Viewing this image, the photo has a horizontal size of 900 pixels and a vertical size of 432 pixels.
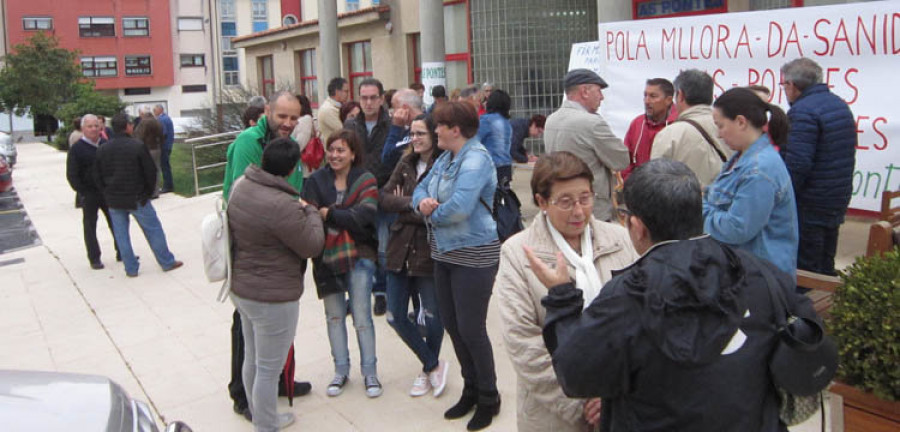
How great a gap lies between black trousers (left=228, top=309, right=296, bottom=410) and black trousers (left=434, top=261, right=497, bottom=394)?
1166 mm

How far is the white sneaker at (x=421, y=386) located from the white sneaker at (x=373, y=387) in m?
0.21

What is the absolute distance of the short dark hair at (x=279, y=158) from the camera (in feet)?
13.0

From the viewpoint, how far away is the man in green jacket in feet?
15.7

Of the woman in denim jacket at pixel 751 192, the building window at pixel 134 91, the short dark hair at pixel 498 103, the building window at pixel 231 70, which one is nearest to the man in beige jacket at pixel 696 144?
the woman in denim jacket at pixel 751 192

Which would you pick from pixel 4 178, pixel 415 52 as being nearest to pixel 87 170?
pixel 415 52

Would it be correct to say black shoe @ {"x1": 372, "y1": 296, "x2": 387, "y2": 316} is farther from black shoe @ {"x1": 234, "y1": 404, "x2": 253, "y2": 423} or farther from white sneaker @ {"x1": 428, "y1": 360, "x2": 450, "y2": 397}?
black shoe @ {"x1": 234, "y1": 404, "x2": 253, "y2": 423}

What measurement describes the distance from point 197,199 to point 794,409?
13.2 metres

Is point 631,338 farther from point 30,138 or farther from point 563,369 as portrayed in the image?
point 30,138

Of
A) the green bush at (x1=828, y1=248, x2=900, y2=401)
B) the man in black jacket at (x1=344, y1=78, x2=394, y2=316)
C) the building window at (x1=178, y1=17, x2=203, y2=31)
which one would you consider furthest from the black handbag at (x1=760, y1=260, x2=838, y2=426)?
the building window at (x1=178, y1=17, x2=203, y2=31)

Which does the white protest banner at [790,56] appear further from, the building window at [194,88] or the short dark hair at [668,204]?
the building window at [194,88]

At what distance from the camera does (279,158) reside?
3963 mm

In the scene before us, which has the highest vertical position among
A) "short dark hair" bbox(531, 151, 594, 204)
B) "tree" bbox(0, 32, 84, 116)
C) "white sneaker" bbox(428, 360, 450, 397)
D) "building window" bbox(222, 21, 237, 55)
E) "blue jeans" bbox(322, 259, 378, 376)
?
"building window" bbox(222, 21, 237, 55)

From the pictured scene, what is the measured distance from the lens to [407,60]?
57.0 feet

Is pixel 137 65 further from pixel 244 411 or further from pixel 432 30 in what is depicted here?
pixel 244 411
